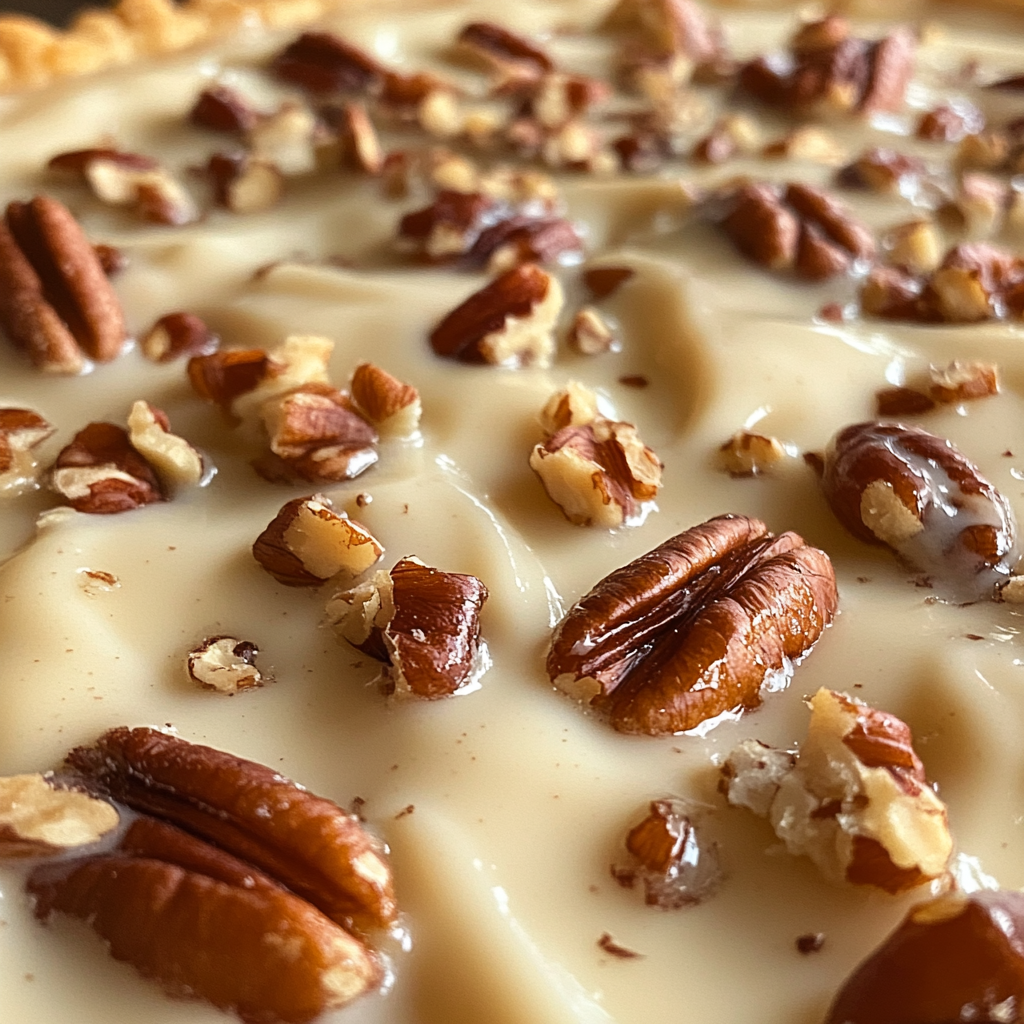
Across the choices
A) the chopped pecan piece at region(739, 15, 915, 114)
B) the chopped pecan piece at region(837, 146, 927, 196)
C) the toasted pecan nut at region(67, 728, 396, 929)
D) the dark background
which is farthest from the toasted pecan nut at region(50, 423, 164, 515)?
the dark background

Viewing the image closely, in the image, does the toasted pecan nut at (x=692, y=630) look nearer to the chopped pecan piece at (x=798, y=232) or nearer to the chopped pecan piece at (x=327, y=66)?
the chopped pecan piece at (x=798, y=232)

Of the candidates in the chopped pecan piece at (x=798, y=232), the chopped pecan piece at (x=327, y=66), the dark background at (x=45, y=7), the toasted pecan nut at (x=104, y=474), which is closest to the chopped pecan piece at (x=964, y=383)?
the chopped pecan piece at (x=798, y=232)

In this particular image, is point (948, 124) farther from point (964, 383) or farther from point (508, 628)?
point (508, 628)

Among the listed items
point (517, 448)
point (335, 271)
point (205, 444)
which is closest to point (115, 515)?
point (205, 444)

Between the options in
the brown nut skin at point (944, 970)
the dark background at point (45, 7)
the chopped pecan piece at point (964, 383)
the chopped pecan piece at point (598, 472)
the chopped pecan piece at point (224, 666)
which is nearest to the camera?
the brown nut skin at point (944, 970)

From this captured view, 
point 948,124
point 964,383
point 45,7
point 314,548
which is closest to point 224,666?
point 314,548
